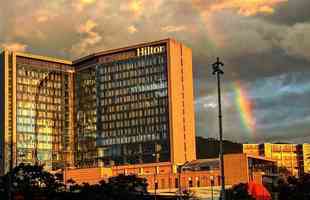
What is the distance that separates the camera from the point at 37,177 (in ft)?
488

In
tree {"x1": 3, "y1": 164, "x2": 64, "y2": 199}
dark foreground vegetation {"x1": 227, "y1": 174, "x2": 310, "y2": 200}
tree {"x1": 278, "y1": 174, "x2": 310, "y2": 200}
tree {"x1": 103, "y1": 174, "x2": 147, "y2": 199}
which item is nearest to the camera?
tree {"x1": 3, "y1": 164, "x2": 64, "y2": 199}

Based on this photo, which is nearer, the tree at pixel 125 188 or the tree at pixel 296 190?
the tree at pixel 125 188

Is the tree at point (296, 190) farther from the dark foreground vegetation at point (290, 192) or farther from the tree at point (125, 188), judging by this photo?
the tree at point (125, 188)

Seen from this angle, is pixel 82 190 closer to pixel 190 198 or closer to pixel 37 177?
pixel 37 177

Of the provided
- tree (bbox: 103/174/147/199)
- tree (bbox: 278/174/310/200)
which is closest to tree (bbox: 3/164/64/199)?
tree (bbox: 103/174/147/199)

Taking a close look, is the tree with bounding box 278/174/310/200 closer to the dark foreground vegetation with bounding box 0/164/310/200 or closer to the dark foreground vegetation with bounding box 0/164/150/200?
the dark foreground vegetation with bounding box 0/164/310/200

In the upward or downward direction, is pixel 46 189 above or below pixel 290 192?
above

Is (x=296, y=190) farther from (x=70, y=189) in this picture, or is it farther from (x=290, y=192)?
(x=70, y=189)

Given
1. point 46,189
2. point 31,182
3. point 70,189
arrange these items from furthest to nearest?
point 70,189 → point 31,182 → point 46,189

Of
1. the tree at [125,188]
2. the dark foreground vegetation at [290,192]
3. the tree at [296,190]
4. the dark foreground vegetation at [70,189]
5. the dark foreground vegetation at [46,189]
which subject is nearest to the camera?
the dark foreground vegetation at [46,189]

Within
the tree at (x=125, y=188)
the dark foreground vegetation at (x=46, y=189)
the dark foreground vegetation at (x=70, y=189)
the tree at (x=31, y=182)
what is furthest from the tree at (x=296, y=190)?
the tree at (x=31, y=182)

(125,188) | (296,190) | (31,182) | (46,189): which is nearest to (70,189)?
(31,182)

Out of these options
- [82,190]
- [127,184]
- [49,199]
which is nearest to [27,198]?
[49,199]

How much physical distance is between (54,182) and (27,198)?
686 inches
